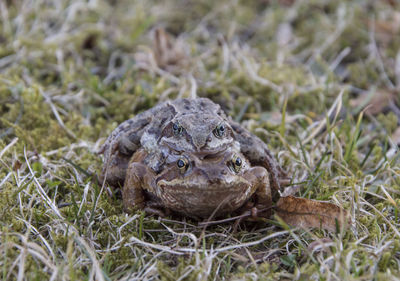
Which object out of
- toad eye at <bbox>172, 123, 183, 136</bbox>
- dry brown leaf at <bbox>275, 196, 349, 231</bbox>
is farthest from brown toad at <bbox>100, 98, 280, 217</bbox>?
dry brown leaf at <bbox>275, 196, 349, 231</bbox>

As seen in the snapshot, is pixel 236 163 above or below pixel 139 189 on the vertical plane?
above

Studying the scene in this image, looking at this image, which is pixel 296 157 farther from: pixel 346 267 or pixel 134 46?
pixel 134 46

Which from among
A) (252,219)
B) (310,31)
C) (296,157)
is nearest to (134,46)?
(310,31)

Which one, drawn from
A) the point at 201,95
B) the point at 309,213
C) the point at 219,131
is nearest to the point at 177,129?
the point at 219,131

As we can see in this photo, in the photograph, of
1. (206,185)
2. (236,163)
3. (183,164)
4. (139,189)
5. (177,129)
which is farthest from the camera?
(139,189)

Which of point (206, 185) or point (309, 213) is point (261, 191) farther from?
point (206, 185)

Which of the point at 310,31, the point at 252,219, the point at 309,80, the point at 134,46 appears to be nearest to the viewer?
the point at 252,219

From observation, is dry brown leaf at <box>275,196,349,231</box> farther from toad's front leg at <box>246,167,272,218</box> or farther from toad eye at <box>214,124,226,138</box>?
toad eye at <box>214,124,226,138</box>

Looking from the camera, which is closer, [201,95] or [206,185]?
[206,185]
